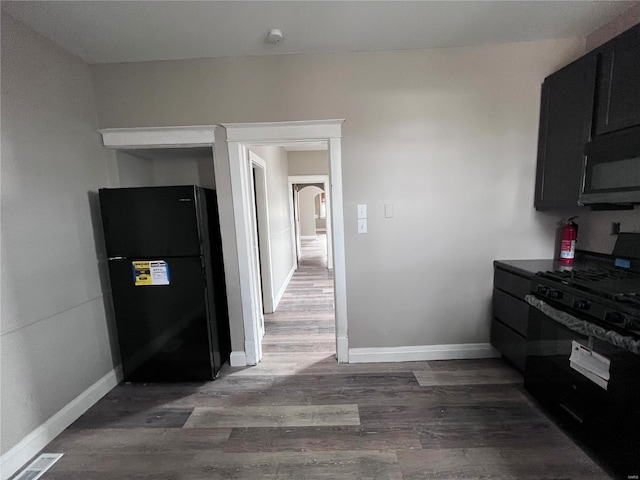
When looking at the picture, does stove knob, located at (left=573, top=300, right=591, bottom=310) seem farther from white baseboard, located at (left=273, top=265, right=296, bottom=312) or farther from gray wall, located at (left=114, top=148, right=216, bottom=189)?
white baseboard, located at (left=273, top=265, right=296, bottom=312)

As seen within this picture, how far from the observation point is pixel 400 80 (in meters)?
2.06

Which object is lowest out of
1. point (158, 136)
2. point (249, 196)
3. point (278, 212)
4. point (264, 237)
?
point (264, 237)

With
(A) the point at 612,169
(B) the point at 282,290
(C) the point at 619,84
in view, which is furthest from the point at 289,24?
(B) the point at 282,290

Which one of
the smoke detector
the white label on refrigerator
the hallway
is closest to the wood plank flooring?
the hallway

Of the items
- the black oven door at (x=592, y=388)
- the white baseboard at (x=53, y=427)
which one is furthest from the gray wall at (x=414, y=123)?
the white baseboard at (x=53, y=427)

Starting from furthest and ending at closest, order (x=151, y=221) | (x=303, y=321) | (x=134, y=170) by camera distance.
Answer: (x=303, y=321), (x=134, y=170), (x=151, y=221)

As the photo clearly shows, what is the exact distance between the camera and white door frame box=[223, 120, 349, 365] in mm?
2096

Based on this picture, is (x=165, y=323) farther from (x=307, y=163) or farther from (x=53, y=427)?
(x=307, y=163)

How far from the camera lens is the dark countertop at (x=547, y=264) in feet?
6.20

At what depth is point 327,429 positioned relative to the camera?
65.5 inches

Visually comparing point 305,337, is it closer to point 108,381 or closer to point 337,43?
point 108,381

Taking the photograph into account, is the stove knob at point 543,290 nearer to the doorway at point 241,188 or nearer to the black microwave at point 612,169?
the black microwave at point 612,169

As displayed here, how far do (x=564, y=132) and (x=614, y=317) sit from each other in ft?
4.36

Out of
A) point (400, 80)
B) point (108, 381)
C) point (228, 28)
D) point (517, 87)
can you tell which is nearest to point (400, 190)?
point (400, 80)
